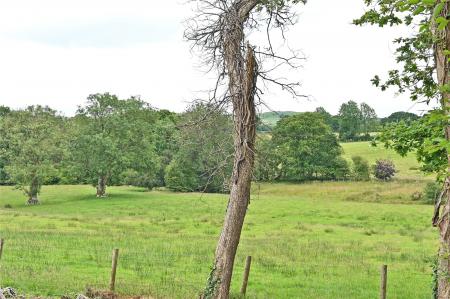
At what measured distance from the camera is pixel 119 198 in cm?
5972

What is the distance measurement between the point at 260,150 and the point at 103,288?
20.2 ft

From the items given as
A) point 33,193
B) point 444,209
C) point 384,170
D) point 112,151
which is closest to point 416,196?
point 384,170

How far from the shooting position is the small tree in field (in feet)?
185

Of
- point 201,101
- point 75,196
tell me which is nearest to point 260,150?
point 201,101

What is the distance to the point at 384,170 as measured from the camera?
231 ft

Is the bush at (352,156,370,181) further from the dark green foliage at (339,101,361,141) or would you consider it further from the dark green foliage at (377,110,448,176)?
the dark green foliage at (377,110,448,176)

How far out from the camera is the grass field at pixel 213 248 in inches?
651

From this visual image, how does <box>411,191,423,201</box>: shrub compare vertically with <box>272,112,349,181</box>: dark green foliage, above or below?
below

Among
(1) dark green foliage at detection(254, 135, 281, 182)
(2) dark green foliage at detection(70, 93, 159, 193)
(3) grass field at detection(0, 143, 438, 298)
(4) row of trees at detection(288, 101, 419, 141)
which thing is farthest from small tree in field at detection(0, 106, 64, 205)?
(4) row of trees at detection(288, 101, 419, 141)

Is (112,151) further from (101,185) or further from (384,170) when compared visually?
(384,170)

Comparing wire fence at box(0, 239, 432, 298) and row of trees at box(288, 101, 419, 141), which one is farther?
row of trees at box(288, 101, 419, 141)

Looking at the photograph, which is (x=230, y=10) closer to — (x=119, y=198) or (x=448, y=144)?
(x=448, y=144)

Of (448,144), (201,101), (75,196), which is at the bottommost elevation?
(75,196)

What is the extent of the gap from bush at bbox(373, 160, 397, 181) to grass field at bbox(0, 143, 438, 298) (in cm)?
1715
